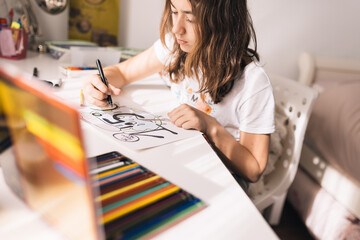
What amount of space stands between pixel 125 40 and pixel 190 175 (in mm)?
1288

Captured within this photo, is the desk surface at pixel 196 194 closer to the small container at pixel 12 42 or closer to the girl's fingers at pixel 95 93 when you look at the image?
the girl's fingers at pixel 95 93

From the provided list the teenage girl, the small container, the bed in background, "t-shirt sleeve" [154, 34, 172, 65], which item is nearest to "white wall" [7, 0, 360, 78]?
the small container

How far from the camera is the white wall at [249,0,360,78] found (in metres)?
1.64

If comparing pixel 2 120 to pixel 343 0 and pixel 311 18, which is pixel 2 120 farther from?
pixel 343 0

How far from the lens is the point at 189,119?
0.66m

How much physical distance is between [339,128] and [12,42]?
4.85ft

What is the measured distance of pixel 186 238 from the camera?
1.08 ft

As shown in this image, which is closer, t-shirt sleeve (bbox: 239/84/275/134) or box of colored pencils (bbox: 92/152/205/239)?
box of colored pencils (bbox: 92/152/205/239)

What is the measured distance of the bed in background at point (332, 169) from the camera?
1123 mm

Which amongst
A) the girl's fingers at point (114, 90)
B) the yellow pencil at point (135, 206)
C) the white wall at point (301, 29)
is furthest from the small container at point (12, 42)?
the white wall at point (301, 29)

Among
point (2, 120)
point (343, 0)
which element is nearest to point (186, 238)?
point (2, 120)

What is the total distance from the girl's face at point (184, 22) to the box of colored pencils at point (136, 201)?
1.48ft

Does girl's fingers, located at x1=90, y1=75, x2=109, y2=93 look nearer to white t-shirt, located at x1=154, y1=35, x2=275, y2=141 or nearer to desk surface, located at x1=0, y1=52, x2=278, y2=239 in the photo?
desk surface, located at x1=0, y1=52, x2=278, y2=239

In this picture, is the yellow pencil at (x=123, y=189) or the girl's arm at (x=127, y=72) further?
the girl's arm at (x=127, y=72)
